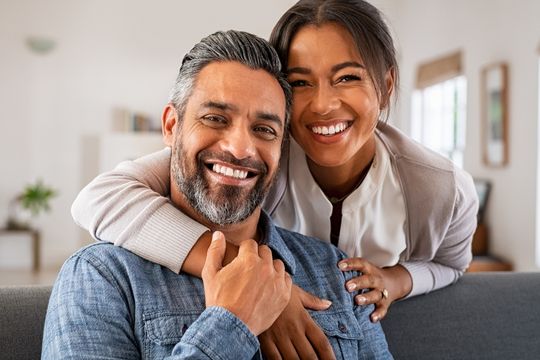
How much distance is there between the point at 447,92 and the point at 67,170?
4.45 meters

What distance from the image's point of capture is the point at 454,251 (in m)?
1.99

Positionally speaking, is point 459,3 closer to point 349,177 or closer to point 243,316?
point 349,177

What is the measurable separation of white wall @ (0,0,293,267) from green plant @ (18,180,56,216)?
0.33m

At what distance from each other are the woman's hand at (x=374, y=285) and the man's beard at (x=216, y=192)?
316 mm

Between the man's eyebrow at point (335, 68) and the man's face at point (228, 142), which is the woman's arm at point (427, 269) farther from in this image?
the man's eyebrow at point (335, 68)

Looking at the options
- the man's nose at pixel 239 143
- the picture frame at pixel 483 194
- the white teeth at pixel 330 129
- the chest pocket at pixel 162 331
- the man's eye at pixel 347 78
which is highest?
the man's eye at pixel 347 78

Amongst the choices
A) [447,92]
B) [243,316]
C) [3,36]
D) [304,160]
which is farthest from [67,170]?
[243,316]

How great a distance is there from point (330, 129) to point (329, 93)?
9cm

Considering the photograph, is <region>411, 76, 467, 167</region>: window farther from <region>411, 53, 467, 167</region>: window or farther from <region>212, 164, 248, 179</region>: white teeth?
<region>212, 164, 248, 179</region>: white teeth

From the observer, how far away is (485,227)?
19.6ft

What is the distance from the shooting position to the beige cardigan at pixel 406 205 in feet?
4.71

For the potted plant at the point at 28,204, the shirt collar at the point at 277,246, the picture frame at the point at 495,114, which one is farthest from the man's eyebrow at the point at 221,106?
the potted plant at the point at 28,204

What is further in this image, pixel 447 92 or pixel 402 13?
pixel 402 13

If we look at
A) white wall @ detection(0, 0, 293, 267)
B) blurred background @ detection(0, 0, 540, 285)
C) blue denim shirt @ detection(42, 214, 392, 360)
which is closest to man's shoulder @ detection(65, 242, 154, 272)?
blue denim shirt @ detection(42, 214, 392, 360)
